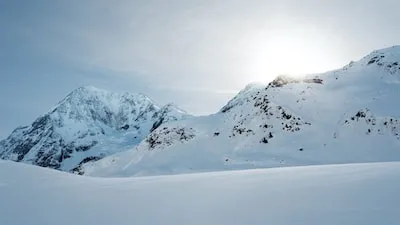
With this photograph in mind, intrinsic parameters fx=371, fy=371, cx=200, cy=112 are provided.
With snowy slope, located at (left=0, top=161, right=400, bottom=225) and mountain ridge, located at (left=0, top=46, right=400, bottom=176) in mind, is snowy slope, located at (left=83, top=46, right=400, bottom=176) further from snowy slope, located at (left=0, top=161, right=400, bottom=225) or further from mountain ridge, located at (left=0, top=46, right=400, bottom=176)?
snowy slope, located at (left=0, top=161, right=400, bottom=225)

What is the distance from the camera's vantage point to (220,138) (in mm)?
53250

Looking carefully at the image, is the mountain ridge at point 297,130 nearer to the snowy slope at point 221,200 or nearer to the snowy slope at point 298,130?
the snowy slope at point 298,130

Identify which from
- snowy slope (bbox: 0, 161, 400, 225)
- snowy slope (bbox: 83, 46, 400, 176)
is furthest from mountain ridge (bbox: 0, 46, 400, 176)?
snowy slope (bbox: 0, 161, 400, 225)

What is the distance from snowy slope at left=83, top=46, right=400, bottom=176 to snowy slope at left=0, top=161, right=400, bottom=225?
33.6 m

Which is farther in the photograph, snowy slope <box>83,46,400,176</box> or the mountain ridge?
the mountain ridge

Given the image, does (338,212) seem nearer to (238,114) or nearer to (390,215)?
(390,215)

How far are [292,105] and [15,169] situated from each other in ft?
157

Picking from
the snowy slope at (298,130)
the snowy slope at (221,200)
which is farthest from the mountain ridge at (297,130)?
the snowy slope at (221,200)

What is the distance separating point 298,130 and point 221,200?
42.9m

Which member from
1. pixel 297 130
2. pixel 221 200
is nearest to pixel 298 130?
pixel 297 130

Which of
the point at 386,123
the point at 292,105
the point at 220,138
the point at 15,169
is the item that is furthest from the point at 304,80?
the point at 15,169

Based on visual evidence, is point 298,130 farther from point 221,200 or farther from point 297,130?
point 221,200

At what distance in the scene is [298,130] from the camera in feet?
147

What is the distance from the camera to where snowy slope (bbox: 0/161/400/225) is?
313 cm
